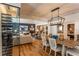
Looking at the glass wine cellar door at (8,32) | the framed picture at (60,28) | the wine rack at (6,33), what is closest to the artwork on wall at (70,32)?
the framed picture at (60,28)

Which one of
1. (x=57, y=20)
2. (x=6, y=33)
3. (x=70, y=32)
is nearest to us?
(x=6, y=33)

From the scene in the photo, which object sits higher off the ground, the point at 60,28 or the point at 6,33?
the point at 60,28

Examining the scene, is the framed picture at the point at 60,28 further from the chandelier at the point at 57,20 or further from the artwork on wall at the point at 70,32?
the artwork on wall at the point at 70,32

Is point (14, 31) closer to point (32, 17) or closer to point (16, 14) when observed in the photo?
point (16, 14)

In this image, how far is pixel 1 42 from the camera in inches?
75.8

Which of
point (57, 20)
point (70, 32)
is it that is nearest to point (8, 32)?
point (57, 20)

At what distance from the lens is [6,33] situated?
198 cm

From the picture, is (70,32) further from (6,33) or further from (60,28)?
(6,33)

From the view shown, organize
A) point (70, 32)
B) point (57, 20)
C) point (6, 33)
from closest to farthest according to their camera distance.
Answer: point (6, 33) < point (57, 20) < point (70, 32)

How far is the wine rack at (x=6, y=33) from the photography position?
1942mm

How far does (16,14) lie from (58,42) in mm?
1893

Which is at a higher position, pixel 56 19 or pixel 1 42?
pixel 56 19

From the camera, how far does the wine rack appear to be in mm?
1942

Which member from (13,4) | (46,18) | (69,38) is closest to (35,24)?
(46,18)
